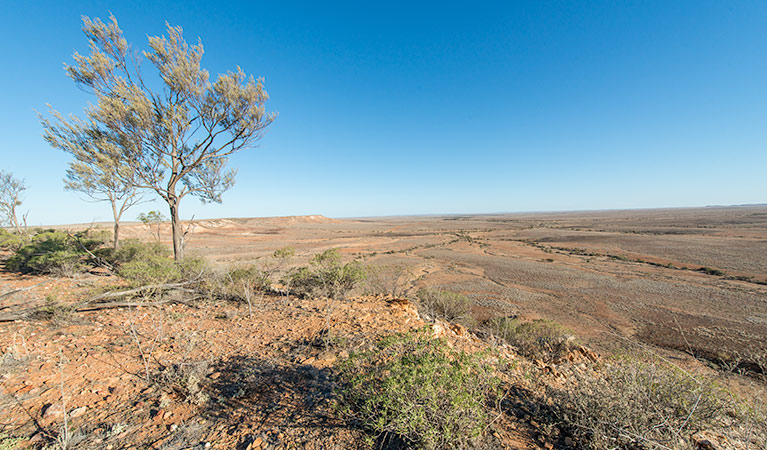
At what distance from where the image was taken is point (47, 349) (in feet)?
12.2

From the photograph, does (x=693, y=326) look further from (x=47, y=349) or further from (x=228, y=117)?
(x=228, y=117)

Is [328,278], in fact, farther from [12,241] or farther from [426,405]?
[12,241]

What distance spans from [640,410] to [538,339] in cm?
527

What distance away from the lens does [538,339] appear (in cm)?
727

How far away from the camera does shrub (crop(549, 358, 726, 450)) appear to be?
2410 millimetres

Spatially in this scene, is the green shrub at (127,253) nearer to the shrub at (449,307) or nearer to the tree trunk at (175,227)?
the tree trunk at (175,227)

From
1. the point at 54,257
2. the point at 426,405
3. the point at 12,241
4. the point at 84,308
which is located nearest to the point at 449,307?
the point at 426,405

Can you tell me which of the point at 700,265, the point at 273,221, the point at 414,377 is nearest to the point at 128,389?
the point at 414,377

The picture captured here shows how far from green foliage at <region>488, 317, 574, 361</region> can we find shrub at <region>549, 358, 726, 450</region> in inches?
104

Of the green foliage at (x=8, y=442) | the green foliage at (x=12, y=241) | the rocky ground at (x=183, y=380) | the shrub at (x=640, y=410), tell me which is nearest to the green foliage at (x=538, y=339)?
the rocky ground at (x=183, y=380)

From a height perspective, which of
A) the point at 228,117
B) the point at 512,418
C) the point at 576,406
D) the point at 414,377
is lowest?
the point at 512,418

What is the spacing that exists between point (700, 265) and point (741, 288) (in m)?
7.71

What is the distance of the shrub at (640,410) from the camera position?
241cm

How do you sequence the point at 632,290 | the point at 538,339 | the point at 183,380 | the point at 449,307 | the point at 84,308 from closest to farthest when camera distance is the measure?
the point at 183,380, the point at 84,308, the point at 538,339, the point at 449,307, the point at 632,290
